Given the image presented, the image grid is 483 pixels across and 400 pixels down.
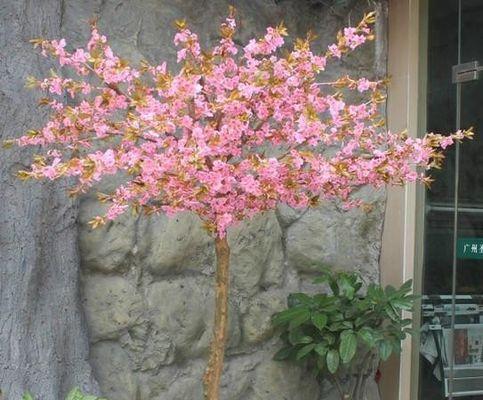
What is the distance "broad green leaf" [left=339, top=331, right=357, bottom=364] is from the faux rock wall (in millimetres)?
506

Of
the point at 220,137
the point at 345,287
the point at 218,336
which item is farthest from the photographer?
the point at 345,287

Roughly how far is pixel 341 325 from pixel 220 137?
1721 mm

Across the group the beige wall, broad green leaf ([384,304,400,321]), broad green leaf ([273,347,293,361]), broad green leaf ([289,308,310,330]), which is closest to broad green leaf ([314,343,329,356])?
broad green leaf ([289,308,310,330])

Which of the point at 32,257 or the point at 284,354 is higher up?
the point at 32,257

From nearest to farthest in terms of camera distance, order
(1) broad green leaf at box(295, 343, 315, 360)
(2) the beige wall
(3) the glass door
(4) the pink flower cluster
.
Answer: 1. (4) the pink flower cluster
2. (1) broad green leaf at box(295, 343, 315, 360)
3. (3) the glass door
4. (2) the beige wall

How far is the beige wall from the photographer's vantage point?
452cm

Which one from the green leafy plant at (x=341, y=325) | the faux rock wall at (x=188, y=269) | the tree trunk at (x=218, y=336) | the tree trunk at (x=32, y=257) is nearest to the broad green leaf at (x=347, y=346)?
the green leafy plant at (x=341, y=325)

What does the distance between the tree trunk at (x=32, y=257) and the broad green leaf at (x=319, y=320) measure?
111cm

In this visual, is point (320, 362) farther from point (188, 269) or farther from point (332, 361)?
point (188, 269)

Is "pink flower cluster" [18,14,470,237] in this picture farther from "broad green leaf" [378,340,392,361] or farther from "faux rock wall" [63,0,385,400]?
"broad green leaf" [378,340,392,361]

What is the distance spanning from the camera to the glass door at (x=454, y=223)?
4328mm

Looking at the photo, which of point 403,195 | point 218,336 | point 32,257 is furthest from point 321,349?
point 32,257

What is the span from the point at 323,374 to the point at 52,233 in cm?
180

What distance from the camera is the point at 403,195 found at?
457cm
